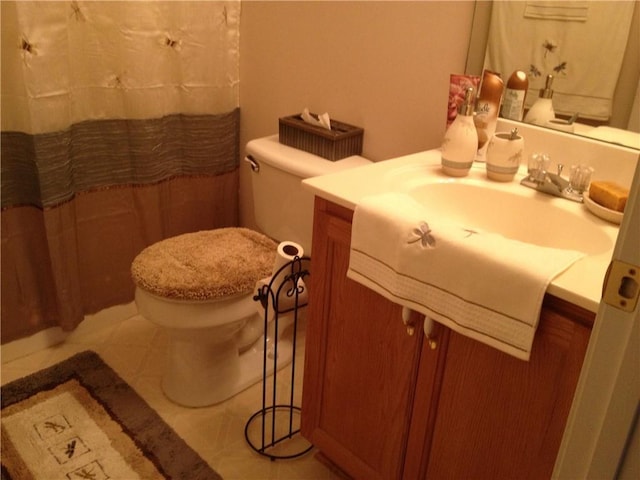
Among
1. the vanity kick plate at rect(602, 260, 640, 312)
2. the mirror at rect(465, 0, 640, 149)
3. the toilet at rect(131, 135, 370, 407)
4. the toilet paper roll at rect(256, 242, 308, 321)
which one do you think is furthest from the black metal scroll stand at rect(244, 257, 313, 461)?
the vanity kick plate at rect(602, 260, 640, 312)

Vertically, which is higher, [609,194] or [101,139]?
[609,194]

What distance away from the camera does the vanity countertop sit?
863mm

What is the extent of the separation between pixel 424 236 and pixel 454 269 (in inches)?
3.2

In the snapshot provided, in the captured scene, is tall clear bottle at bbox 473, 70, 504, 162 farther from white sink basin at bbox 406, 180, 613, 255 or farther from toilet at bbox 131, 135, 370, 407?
toilet at bbox 131, 135, 370, 407

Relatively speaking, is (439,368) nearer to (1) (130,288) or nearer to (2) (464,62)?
(2) (464,62)

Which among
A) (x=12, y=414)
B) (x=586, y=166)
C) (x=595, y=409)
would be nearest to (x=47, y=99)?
(x=12, y=414)

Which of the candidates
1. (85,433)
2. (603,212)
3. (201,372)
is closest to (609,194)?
(603,212)

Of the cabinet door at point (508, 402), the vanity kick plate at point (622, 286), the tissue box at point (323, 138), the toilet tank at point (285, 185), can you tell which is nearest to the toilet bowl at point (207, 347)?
the toilet tank at point (285, 185)

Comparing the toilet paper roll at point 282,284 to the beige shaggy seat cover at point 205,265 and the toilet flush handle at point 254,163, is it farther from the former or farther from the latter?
the toilet flush handle at point 254,163

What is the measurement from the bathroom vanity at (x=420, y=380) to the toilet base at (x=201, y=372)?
0.41 meters

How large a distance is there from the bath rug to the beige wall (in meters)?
1.03

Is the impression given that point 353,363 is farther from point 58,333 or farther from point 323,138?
point 58,333

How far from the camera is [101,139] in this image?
1.88 metres

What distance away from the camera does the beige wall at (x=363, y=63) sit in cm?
154
